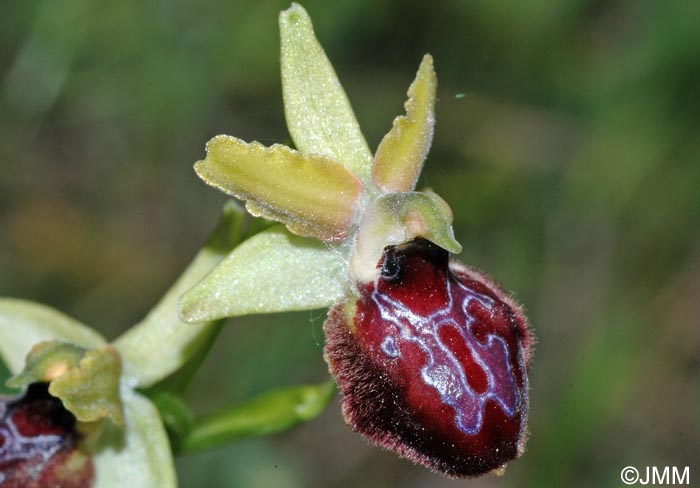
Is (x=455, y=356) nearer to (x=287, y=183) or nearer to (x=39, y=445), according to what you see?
(x=287, y=183)

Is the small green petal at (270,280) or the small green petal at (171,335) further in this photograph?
the small green petal at (171,335)

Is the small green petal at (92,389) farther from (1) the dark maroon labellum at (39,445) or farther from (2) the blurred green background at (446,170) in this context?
(2) the blurred green background at (446,170)

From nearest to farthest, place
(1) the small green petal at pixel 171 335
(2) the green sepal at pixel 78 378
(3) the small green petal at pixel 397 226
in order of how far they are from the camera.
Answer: (3) the small green petal at pixel 397 226
(2) the green sepal at pixel 78 378
(1) the small green petal at pixel 171 335

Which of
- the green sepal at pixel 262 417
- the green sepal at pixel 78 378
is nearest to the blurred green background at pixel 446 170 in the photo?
the green sepal at pixel 262 417

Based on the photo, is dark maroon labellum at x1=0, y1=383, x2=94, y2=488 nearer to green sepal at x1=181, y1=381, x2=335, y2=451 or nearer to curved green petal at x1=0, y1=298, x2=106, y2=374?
curved green petal at x1=0, y1=298, x2=106, y2=374

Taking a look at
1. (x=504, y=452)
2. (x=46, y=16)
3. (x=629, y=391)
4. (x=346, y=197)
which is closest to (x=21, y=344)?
(x=346, y=197)

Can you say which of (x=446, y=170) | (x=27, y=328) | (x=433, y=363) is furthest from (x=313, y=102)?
(x=446, y=170)
